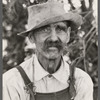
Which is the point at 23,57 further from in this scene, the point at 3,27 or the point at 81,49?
the point at 81,49

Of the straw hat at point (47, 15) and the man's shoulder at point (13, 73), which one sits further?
the man's shoulder at point (13, 73)

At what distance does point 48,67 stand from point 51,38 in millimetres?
225

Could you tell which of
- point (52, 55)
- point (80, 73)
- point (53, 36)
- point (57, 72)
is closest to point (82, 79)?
point (80, 73)

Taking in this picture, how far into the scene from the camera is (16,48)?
243 cm

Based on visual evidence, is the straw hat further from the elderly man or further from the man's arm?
the man's arm

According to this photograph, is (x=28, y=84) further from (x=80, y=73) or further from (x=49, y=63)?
(x=80, y=73)

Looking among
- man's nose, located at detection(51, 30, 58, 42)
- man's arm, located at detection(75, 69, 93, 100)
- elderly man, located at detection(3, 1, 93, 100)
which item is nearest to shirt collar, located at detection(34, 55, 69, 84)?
elderly man, located at detection(3, 1, 93, 100)

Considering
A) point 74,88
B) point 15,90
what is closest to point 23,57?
point 15,90

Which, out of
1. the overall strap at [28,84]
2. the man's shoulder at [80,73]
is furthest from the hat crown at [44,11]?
the man's shoulder at [80,73]

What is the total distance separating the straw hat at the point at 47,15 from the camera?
2279mm

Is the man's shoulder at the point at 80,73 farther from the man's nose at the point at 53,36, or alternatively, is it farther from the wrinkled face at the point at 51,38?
the man's nose at the point at 53,36

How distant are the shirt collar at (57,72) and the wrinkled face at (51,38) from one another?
9 cm

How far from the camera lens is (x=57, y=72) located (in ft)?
7.95

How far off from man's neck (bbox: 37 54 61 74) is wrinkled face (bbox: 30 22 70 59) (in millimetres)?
35
